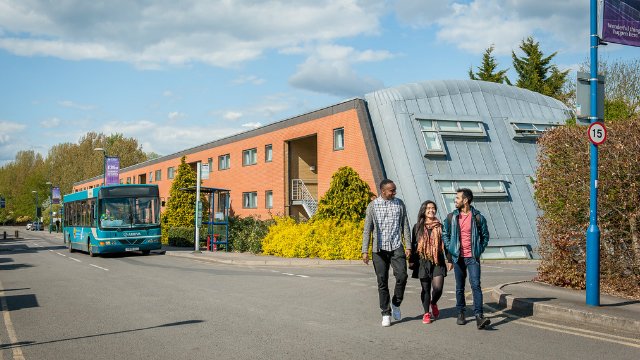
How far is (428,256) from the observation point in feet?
27.4

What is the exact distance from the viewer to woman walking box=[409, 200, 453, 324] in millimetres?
8312

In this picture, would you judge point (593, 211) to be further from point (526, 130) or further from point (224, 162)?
point (224, 162)

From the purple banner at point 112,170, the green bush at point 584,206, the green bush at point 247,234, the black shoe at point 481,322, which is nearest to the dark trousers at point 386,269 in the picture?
the black shoe at point 481,322

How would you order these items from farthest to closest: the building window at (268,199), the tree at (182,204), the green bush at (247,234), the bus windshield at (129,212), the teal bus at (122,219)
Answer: the tree at (182,204) → the building window at (268,199) → the green bush at (247,234) → the bus windshield at (129,212) → the teal bus at (122,219)

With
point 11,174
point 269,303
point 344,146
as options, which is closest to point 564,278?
point 269,303

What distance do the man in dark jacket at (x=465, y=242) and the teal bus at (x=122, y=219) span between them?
18.7 metres

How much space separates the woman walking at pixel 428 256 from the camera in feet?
27.3

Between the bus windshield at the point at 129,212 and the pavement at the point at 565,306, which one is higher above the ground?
the bus windshield at the point at 129,212

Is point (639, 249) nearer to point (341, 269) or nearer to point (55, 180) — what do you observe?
point (341, 269)

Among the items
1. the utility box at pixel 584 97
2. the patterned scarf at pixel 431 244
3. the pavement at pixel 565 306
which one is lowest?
the pavement at pixel 565 306

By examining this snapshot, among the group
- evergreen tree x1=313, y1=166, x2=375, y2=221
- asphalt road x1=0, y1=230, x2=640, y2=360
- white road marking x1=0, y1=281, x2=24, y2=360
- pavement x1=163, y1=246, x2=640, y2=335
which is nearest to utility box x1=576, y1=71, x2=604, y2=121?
pavement x1=163, y1=246, x2=640, y2=335

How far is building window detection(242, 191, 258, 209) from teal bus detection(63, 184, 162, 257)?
493 inches

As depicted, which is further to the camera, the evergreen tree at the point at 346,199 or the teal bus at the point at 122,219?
the teal bus at the point at 122,219

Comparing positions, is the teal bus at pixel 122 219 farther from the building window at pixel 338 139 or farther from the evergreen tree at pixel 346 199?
the building window at pixel 338 139
